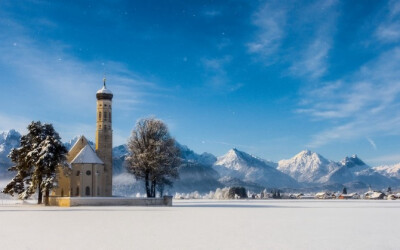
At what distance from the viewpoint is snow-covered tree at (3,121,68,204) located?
236ft

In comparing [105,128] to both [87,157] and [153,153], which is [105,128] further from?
[153,153]

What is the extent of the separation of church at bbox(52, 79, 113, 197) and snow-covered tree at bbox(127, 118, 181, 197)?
232 inches

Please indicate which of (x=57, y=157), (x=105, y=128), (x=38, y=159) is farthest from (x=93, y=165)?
(x=38, y=159)

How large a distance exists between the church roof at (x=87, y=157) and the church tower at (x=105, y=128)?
393 cm

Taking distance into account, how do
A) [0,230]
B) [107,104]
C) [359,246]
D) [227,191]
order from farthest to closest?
[227,191], [107,104], [0,230], [359,246]

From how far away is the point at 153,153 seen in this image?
76688mm

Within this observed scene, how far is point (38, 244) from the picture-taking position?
21219 millimetres

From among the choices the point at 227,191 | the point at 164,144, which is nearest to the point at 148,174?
the point at 164,144

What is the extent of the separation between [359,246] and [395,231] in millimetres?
8069

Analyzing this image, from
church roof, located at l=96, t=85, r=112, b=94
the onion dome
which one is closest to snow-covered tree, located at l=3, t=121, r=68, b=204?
the onion dome

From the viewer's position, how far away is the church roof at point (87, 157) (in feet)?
261

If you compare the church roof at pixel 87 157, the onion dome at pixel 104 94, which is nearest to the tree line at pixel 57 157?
the church roof at pixel 87 157

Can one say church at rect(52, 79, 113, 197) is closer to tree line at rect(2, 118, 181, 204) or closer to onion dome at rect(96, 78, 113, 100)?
onion dome at rect(96, 78, 113, 100)

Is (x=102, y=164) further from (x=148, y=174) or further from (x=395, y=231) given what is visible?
(x=395, y=231)
